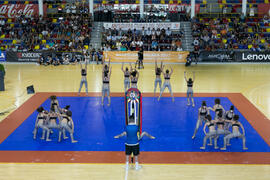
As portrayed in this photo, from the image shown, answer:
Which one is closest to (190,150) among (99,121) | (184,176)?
(184,176)

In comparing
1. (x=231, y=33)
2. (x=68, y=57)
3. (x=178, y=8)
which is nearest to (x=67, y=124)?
(x=68, y=57)

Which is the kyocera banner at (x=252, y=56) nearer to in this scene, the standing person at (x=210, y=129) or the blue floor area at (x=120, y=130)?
the blue floor area at (x=120, y=130)

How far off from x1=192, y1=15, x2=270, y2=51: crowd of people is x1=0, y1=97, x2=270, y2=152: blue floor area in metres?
17.5

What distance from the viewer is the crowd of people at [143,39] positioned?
33.8m

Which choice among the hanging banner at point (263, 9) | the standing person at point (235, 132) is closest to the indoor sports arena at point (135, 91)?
the standing person at point (235, 132)

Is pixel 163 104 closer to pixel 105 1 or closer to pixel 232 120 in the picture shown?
pixel 232 120

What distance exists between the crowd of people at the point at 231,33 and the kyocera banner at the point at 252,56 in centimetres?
106

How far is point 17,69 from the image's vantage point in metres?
28.7

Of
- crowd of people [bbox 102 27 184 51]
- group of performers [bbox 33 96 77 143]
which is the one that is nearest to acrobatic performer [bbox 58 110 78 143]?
group of performers [bbox 33 96 77 143]

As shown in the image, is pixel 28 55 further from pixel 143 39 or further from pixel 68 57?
pixel 143 39

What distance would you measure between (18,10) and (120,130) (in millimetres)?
31869

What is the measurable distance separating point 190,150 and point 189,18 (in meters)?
29.7

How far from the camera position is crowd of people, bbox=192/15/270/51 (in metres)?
33.8

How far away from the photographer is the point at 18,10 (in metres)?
39.7
